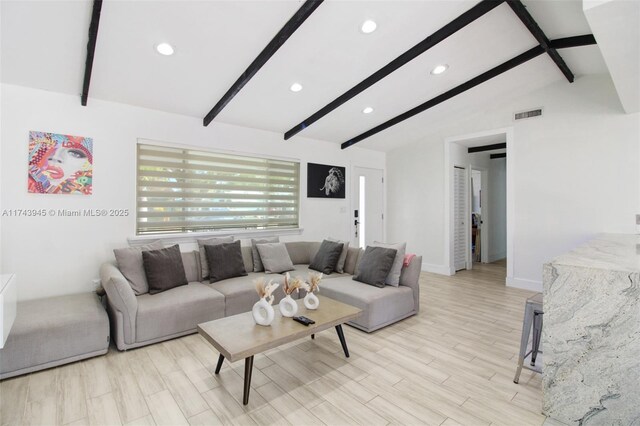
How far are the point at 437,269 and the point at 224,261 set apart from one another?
419 cm

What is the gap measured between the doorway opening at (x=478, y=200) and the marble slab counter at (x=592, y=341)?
11.6 ft

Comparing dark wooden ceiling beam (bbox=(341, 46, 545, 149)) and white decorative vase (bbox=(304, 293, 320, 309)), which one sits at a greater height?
dark wooden ceiling beam (bbox=(341, 46, 545, 149))

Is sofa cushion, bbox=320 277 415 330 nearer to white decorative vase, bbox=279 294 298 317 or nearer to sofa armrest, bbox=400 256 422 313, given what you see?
sofa armrest, bbox=400 256 422 313

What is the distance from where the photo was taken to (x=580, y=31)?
129 inches

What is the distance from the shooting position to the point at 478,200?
7.25 meters

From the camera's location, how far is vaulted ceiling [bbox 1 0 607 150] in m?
2.44

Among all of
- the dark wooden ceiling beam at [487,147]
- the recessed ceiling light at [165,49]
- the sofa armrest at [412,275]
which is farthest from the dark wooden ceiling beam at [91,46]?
the dark wooden ceiling beam at [487,147]

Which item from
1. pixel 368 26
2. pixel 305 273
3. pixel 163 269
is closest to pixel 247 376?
pixel 163 269

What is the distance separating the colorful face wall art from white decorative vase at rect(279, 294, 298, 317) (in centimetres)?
258

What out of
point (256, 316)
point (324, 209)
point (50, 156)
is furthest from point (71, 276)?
point (324, 209)

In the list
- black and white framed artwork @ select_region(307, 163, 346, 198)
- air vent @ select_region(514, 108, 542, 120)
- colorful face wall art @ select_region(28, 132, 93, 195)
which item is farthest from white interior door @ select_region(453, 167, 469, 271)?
colorful face wall art @ select_region(28, 132, 93, 195)

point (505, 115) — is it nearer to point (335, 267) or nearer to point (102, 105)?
point (335, 267)

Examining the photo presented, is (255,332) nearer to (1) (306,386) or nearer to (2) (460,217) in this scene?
(1) (306,386)

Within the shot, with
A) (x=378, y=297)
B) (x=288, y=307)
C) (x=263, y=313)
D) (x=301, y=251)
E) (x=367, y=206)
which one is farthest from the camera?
(x=367, y=206)
